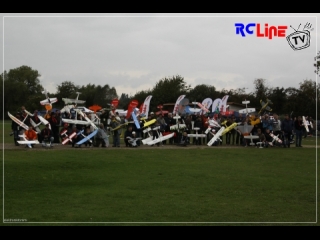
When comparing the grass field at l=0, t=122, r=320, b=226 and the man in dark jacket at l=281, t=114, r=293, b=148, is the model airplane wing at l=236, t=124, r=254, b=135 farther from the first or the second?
the grass field at l=0, t=122, r=320, b=226

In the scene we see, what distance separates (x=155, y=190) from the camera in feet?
42.3

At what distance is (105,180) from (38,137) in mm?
12399

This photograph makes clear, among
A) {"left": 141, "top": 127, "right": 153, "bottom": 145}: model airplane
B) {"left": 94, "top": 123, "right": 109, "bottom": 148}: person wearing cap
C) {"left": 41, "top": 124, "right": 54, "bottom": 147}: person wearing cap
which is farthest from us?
{"left": 141, "top": 127, "right": 153, "bottom": 145}: model airplane

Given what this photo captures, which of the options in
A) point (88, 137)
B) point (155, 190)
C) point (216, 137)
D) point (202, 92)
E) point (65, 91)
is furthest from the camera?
point (202, 92)

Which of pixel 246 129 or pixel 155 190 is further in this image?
pixel 246 129

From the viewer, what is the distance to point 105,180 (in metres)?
14.6

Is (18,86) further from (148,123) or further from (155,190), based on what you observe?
(155,190)

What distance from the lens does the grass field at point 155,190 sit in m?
9.85

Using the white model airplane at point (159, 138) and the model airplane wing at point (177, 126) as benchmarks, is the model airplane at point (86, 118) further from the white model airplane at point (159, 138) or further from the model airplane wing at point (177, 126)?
the model airplane wing at point (177, 126)

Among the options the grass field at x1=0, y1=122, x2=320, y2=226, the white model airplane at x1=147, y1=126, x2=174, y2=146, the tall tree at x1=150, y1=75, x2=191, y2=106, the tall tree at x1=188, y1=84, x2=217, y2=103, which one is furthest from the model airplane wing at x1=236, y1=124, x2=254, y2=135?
the tall tree at x1=188, y1=84, x2=217, y2=103

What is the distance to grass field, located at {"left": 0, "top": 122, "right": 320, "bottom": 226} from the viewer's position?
9.85 metres

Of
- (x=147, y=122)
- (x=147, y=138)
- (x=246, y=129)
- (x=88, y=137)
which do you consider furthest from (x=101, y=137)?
(x=246, y=129)


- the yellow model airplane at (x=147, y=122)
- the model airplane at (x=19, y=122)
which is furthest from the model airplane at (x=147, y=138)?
the model airplane at (x=19, y=122)

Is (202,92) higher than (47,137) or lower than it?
higher
